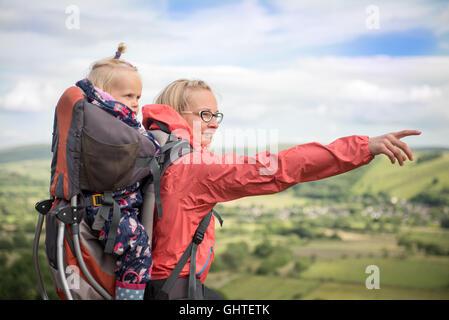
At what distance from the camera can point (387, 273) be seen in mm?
19594

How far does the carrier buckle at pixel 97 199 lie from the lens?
2.42 meters

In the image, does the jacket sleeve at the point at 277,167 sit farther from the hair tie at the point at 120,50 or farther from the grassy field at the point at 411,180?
the grassy field at the point at 411,180

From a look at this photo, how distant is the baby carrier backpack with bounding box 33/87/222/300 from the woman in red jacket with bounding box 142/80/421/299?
0.29 m

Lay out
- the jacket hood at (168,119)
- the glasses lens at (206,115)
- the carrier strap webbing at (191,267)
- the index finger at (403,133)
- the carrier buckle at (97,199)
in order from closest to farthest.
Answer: the index finger at (403,133)
the carrier buckle at (97,199)
the carrier strap webbing at (191,267)
the jacket hood at (168,119)
the glasses lens at (206,115)

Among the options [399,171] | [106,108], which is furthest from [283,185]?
[399,171]

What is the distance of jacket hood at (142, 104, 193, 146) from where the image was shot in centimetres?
A: 272

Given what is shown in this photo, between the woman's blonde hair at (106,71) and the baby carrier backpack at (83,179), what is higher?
the woman's blonde hair at (106,71)

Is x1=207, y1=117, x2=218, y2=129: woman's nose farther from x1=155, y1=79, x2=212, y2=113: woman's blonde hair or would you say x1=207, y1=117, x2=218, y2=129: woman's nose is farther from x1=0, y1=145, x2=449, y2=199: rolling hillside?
x1=0, y1=145, x2=449, y2=199: rolling hillside

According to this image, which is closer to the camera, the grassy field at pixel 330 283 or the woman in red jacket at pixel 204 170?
the woman in red jacket at pixel 204 170

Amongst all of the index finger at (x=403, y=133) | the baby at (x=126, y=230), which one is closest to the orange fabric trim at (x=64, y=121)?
the baby at (x=126, y=230)

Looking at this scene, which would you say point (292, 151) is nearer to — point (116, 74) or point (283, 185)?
point (283, 185)

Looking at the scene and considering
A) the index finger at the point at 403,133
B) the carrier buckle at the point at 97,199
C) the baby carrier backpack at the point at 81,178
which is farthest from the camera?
the carrier buckle at the point at 97,199

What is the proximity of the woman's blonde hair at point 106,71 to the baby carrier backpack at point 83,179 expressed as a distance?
0.39 m
